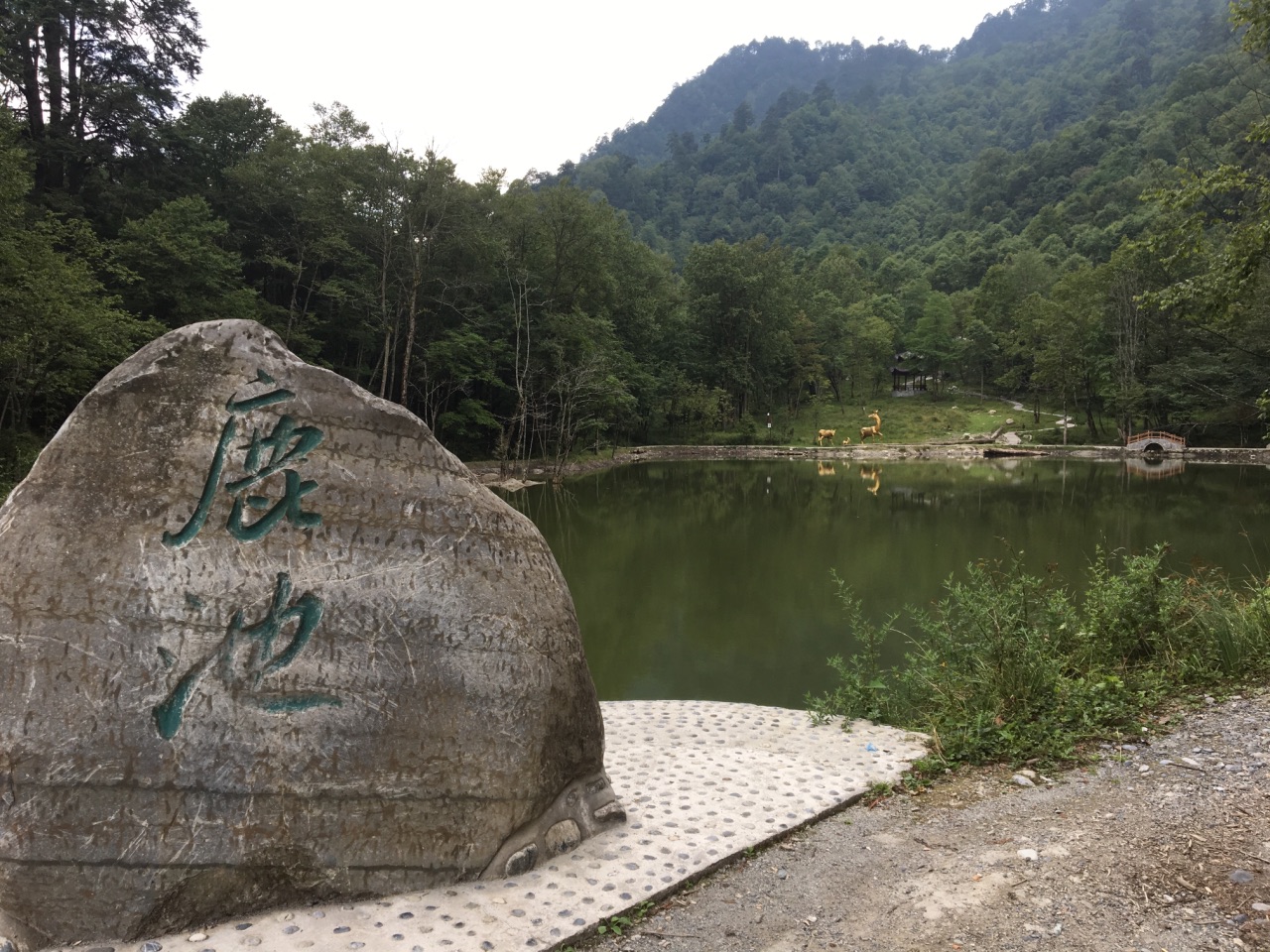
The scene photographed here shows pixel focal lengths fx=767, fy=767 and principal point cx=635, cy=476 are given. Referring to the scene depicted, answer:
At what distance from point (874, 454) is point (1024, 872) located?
103 ft

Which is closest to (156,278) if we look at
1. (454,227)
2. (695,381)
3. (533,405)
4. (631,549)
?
(454,227)

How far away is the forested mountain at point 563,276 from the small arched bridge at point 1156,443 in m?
1.89

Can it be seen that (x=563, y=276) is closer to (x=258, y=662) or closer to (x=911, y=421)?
(x=911, y=421)

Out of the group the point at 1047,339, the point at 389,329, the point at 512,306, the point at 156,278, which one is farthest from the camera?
the point at 1047,339

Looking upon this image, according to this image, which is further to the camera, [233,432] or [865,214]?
[865,214]

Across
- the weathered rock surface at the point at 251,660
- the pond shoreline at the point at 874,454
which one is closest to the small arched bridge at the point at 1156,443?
the pond shoreline at the point at 874,454

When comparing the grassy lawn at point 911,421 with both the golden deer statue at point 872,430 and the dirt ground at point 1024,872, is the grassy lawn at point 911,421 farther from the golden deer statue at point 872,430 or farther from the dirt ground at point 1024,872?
the dirt ground at point 1024,872

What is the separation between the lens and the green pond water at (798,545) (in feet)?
22.2

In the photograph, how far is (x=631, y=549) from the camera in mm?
11875

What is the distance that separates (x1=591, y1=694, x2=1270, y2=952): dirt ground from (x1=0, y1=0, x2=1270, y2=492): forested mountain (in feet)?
18.7

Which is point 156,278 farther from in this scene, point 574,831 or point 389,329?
point 574,831

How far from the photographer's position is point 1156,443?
28.5m

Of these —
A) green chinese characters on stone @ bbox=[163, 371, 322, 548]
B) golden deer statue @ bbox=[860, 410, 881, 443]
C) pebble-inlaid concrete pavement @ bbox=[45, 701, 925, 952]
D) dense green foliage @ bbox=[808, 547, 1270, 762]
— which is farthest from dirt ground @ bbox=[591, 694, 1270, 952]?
golden deer statue @ bbox=[860, 410, 881, 443]

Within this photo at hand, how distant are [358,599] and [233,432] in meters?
0.66
